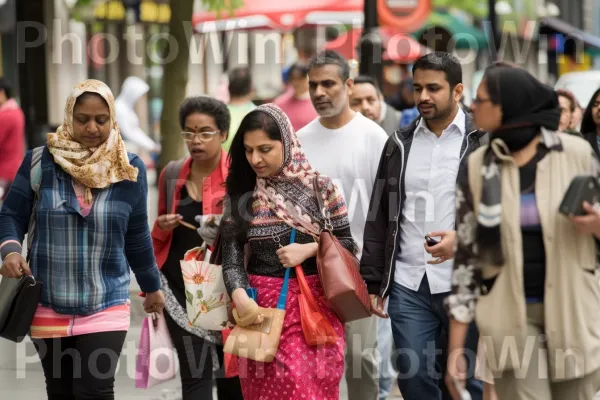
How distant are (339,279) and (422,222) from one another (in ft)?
2.52

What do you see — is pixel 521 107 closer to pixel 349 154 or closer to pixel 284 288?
pixel 284 288

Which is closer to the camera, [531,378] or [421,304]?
[531,378]

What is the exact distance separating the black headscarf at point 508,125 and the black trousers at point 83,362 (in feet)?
6.58

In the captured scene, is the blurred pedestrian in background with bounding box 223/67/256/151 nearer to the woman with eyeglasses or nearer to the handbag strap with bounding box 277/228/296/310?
the woman with eyeglasses

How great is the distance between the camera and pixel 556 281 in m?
4.48

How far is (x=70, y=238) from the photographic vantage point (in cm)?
567

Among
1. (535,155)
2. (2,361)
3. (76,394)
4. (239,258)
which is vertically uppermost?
(535,155)

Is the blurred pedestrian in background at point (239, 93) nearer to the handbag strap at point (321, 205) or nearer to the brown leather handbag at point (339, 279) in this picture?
the handbag strap at point (321, 205)

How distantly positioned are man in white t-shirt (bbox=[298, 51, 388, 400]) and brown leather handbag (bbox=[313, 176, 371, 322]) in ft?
4.55

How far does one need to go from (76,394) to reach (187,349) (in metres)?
1.20

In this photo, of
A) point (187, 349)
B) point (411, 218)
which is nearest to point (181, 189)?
point (187, 349)

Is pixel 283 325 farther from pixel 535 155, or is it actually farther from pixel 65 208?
pixel 535 155

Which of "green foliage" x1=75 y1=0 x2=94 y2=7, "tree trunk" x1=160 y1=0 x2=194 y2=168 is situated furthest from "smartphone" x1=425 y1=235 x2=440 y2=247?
"green foliage" x1=75 y1=0 x2=94 y2=7

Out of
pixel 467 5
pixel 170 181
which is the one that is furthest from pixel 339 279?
pixel 467 5
